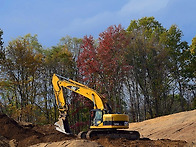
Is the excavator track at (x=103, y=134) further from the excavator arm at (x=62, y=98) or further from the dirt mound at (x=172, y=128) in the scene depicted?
the dirt mound at (x=172, y=128)

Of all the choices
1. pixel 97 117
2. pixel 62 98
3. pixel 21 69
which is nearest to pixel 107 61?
pixel 21 69

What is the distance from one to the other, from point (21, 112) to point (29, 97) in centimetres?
339

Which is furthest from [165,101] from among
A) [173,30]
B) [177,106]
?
[173,30]

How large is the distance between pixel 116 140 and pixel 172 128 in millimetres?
7343

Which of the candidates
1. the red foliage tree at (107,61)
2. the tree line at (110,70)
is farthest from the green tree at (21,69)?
the red foliage tree at (107,61)

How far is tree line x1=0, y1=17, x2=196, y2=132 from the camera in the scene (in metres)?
29.5

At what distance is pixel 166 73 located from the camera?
34.2 m

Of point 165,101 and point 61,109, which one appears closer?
point 61,109

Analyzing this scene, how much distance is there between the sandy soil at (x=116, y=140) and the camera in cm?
1168

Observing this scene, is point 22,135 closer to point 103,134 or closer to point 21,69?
point 103,134

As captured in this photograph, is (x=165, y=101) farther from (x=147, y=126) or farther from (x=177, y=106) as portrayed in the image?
(x=147, y=126)

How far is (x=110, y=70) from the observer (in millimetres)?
29188

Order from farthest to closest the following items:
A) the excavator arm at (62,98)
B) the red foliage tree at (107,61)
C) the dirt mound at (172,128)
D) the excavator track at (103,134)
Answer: the red foliage tree at (107,61) → the dirt mound at (172,128) → the excavator arm at (62,98) → the excavator track at (103,134)

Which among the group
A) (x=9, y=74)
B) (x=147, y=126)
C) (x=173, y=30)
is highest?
(x=173, y=30)
